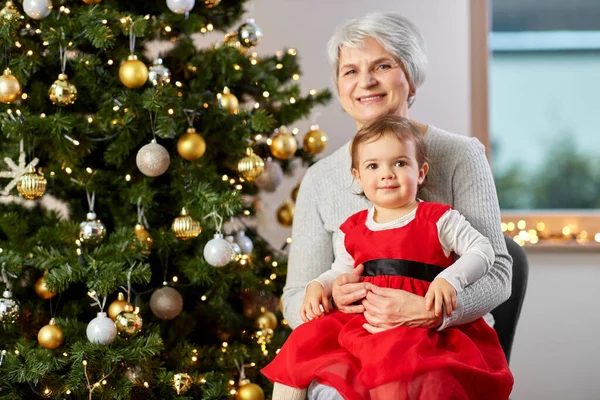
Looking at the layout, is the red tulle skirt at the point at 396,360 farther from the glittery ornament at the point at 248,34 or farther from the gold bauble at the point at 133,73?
the glittery ornament at the point at 248,34

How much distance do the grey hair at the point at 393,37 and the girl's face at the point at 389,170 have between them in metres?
0.33

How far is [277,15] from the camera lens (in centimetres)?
330

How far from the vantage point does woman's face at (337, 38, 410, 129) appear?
1962 mm

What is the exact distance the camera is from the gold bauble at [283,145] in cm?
255

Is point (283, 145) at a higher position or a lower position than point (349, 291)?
higher

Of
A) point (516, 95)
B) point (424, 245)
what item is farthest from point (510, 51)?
point (424, 245)

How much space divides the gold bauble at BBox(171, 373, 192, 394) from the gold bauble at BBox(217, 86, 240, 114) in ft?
2.67

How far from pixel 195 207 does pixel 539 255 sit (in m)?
1.61

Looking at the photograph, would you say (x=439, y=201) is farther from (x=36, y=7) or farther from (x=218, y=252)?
(x=36, y=7)

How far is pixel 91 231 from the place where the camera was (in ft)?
7.32

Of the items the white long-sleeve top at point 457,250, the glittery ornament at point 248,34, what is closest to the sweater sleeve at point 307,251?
the white long-sleeve top at point 457,250

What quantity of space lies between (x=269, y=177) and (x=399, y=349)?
119cm

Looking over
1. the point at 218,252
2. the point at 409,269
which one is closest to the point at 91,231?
the point at 218,252

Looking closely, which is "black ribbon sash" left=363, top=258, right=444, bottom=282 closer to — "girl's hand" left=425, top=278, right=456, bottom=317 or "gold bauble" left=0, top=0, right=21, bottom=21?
"girl's hand" left=425, top=278, right=456, bottom=317
